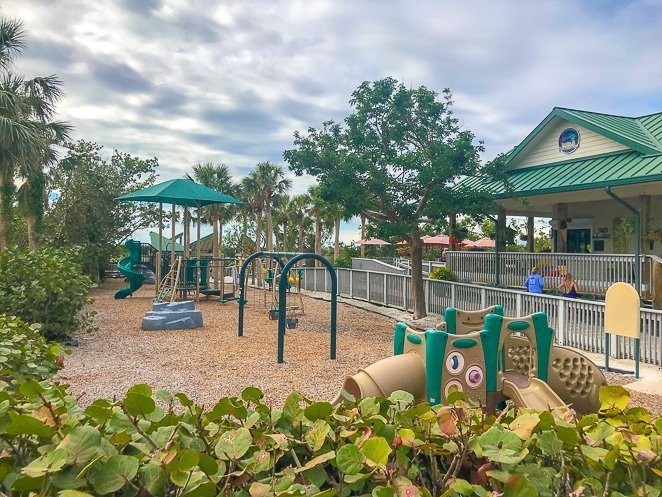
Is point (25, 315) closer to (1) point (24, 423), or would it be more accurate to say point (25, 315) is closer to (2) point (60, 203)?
(1) point (24, 423)

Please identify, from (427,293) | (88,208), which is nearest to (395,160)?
(427,293)

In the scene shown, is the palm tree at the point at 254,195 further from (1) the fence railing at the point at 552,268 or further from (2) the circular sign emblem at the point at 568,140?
(2) the circular sign emblem at the point at 568,140

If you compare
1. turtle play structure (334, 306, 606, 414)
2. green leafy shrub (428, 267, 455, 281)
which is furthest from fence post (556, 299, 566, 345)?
green leafy shrub (428, 267, 455, 281)

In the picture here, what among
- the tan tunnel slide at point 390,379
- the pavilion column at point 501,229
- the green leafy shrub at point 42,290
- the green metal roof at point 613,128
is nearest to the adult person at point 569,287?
the pavilion column at point 501,229

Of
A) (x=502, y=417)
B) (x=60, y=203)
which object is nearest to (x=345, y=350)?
(x=502, y=417)

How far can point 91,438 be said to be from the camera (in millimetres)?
924

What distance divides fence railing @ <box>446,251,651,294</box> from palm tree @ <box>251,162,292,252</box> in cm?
2693

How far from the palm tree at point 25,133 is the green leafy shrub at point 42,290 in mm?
8786

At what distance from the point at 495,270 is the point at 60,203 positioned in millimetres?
20730

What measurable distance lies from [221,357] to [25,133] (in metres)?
12.3

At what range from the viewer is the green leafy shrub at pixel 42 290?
25.5 feet

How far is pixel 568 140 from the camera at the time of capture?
14977 mm

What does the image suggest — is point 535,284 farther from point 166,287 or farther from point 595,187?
point 166,287

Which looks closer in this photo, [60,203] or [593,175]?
[593,175]
